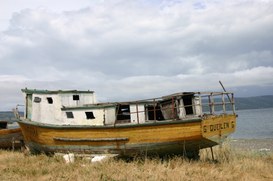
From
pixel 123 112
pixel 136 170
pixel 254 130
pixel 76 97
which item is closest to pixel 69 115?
pixel 76 97

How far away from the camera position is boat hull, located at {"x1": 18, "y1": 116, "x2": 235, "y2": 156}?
1423 cm

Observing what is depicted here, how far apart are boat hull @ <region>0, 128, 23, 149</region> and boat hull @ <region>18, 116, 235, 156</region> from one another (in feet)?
16.3

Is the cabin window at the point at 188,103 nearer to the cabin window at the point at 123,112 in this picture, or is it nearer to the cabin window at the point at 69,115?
the cabin window at the point at 123,112

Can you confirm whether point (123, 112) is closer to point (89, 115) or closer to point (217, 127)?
Answer: point (89, 115)

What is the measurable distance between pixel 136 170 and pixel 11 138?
12.1 meters

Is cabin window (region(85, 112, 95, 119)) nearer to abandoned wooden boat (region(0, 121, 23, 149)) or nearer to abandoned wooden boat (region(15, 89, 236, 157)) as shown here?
abandoned wooden boat (region(15, 89, 236, 157))

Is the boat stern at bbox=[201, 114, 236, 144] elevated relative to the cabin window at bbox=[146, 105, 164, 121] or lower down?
lower down

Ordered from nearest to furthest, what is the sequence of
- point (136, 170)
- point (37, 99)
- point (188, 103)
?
point (136, 170) < point (188, 103) < point (37, 99)

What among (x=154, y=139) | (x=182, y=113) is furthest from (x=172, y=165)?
(x=182, y=113)

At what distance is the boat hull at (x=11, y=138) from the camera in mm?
21516

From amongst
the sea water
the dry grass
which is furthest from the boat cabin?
the sea water

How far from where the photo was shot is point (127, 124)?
588 inches

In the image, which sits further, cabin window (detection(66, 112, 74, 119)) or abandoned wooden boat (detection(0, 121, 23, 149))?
abandoned wooden boat (detection(0, 121, 23, 149))

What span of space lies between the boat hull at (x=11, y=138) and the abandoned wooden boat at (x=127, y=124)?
347 centimetres
